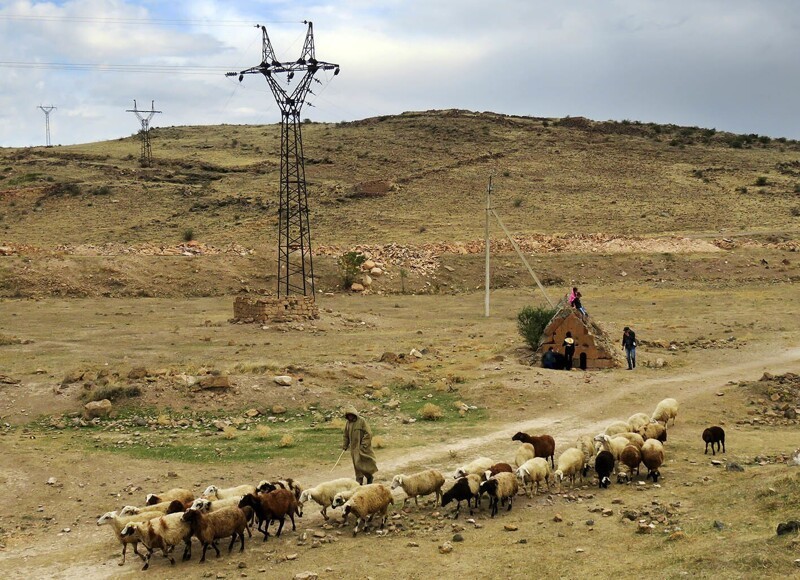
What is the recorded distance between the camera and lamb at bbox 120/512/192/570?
1230 centimetres

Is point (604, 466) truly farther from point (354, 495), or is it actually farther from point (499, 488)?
point (354, 495)

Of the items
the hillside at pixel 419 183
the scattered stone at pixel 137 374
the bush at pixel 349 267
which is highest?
the hillside at pixel 419 183

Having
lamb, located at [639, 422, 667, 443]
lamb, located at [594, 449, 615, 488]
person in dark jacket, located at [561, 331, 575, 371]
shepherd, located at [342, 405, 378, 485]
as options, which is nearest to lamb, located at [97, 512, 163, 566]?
shepherd, located at [342, 405, 378, 485]

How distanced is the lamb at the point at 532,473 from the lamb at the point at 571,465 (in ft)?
0.88

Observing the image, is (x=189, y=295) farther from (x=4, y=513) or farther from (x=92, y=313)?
(x=4, y=513)

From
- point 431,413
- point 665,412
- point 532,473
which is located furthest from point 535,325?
point 532,473

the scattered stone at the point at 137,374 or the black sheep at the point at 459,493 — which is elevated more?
the scattered stone at the point at 137,374

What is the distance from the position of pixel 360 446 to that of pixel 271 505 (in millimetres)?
2456

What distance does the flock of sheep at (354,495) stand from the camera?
1245cm

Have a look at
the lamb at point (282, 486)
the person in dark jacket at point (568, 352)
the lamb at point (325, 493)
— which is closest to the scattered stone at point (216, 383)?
the lamb at point (282, 486)

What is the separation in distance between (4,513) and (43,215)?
2429 inches

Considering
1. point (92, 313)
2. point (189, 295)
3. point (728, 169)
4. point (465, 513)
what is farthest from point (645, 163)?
point (465, 513)

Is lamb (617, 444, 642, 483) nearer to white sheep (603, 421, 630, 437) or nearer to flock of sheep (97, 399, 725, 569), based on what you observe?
flock of sheep (97, 399, 725, 569)

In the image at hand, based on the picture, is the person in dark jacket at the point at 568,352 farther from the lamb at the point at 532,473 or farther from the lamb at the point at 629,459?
the lamb at the point at 532,473
